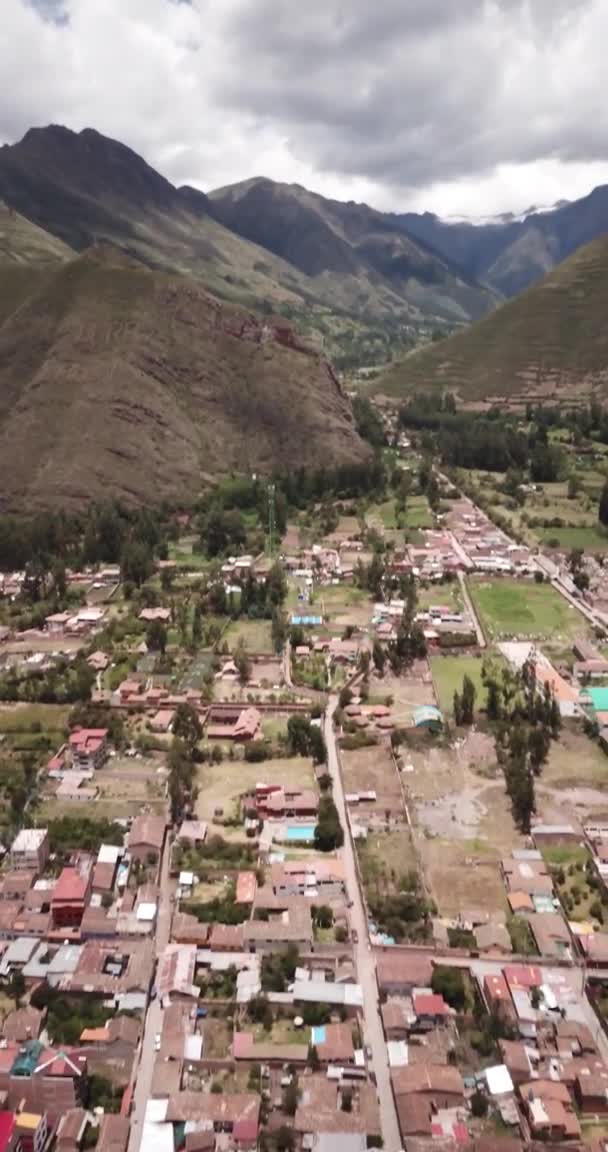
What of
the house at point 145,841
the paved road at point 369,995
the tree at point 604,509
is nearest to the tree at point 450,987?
the paved road at point 369,995

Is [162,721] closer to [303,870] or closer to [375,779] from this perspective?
[375,779]

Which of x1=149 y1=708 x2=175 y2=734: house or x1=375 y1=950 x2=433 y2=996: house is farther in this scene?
x1=149 y1=708 x2=175 y2=734: house

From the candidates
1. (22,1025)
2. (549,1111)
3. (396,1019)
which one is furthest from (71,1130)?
(549,1111)

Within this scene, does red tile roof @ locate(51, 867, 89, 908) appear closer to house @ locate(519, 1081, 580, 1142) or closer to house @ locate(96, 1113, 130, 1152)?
house @ locate(96, 1113, 130, 1152)

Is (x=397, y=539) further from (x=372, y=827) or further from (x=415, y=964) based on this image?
(x=415, y=964)

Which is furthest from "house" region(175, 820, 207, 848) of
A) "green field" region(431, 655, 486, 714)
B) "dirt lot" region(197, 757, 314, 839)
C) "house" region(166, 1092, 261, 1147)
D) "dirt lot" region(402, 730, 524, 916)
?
"green field" region(431, 655, 486, 714)
